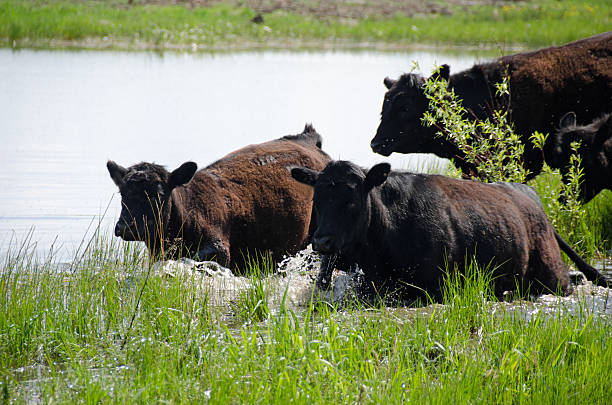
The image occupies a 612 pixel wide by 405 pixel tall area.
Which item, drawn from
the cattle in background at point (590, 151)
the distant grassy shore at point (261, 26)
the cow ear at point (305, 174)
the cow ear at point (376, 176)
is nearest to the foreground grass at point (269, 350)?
the cow ear at point (376, 176)

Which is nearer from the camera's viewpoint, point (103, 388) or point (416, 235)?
point (103, 388)

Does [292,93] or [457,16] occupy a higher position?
[457,16]

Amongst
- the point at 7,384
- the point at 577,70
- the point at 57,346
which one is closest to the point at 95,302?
the point at 57,346

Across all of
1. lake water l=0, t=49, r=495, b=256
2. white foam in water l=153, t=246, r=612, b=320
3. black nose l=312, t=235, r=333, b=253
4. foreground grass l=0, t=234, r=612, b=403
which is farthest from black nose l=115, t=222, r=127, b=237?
lake water l=0, t=49, r=495, b=256

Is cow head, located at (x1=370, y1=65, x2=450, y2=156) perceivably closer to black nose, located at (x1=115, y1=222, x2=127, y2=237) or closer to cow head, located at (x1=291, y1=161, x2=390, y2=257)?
cow head, located at (x1=291, y1=161, x2=390, y2=257)

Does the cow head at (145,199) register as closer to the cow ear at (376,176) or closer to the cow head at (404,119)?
the cow ear at (376,176)

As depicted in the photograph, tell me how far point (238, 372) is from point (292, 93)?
1953 cm

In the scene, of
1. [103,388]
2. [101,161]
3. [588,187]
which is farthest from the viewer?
[101,161]

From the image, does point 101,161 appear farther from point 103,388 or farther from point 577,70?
point 103,388

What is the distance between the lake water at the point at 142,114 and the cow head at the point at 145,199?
7.70ft

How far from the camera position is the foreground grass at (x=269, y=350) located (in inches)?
202

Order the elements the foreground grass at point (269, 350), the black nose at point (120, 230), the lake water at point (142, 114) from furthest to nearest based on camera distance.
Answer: the lake water at point (142, 114) < the black nose at point (120, 230) < the foreground grass at point (269, 350)

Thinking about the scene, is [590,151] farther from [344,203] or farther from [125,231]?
[125,231]

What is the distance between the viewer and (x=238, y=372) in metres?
5.25
